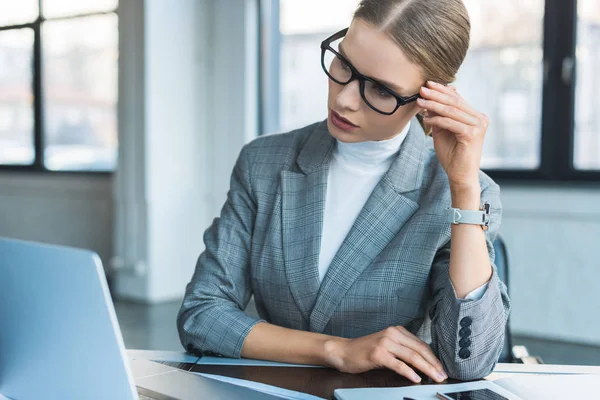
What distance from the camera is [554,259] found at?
3.96 meters

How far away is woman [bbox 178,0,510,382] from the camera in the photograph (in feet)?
3.84

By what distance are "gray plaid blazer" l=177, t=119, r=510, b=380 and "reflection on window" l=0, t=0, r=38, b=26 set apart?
16.7 ft

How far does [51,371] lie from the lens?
0.86 meters

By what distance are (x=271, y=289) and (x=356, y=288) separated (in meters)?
0.19

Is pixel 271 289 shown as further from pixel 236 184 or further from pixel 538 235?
pixel 538 235

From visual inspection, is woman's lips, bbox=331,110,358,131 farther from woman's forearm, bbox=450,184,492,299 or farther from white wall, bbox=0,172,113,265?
white wall, bbox=0,172,113,265

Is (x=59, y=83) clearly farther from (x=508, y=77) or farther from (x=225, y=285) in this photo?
(x=225, y=285)

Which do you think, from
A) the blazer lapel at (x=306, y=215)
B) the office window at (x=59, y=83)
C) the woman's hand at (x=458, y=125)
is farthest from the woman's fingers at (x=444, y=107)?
the office window at (x=59, y=83)

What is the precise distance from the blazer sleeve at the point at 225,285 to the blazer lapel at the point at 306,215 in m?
0.09

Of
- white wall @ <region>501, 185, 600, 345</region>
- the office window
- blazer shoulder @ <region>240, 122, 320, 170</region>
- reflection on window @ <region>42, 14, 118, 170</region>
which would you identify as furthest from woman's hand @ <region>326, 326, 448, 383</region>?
reflection on window @ <region>42, 14, 118, 170</region>

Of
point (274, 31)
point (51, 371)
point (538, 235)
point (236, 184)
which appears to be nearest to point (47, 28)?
Answer: point (274, 31)

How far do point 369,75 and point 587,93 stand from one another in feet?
10.3

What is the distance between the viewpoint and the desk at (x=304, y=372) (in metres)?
1.05

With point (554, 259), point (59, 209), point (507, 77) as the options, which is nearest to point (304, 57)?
point (507, 77)
